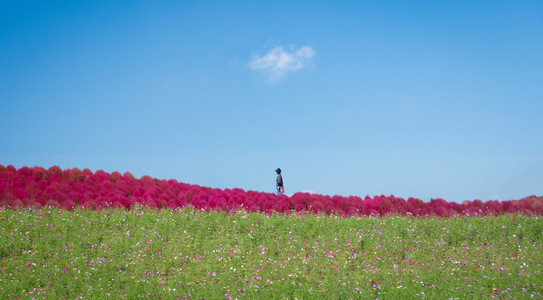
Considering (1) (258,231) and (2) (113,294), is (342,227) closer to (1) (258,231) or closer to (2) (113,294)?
(1) (258,231)

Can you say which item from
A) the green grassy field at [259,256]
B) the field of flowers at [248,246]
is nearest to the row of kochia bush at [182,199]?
the field of flowers at [248,246]

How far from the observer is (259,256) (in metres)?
9.25

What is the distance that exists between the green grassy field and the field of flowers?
0.10 feet

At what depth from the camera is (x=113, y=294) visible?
8.14m

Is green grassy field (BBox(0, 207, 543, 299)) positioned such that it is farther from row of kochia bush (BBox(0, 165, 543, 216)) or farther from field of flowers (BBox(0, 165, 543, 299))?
row of kochia bush (BBox(0, 165, 543, 216))

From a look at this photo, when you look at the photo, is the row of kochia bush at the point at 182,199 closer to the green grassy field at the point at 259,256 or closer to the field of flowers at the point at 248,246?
the field of flowers at the point at 248,246

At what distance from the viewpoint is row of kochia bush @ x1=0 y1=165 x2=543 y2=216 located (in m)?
12.5

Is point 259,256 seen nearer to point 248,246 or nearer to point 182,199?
point 248,246

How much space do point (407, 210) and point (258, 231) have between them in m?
5.69

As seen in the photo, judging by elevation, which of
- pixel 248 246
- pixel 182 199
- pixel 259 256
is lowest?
pixel 259 256

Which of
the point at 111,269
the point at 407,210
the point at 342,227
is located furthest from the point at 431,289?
the point at 111,269

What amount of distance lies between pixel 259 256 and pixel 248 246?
1.99 ft

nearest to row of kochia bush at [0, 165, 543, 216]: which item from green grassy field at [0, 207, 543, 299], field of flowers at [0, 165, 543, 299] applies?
field of flowers at [0, 165, 543, 299]

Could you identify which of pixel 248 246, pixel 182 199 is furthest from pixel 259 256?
pixel 182 199
